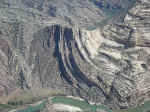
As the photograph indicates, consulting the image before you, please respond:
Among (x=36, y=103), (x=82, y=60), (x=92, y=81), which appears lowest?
(x=36, y=103)

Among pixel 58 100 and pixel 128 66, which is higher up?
pixel 128 66

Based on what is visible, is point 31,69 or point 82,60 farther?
point 31,69

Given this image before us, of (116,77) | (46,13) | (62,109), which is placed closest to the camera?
(62,109)

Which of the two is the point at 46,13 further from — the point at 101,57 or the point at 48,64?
the point at 101,57

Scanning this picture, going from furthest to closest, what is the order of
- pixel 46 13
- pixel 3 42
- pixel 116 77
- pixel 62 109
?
pixel 46 13, pixel 3 42, pixel 116 77, pixel 62 109

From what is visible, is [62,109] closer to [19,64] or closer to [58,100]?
[58,100]

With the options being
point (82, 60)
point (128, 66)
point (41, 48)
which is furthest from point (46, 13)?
point (128, 66)
